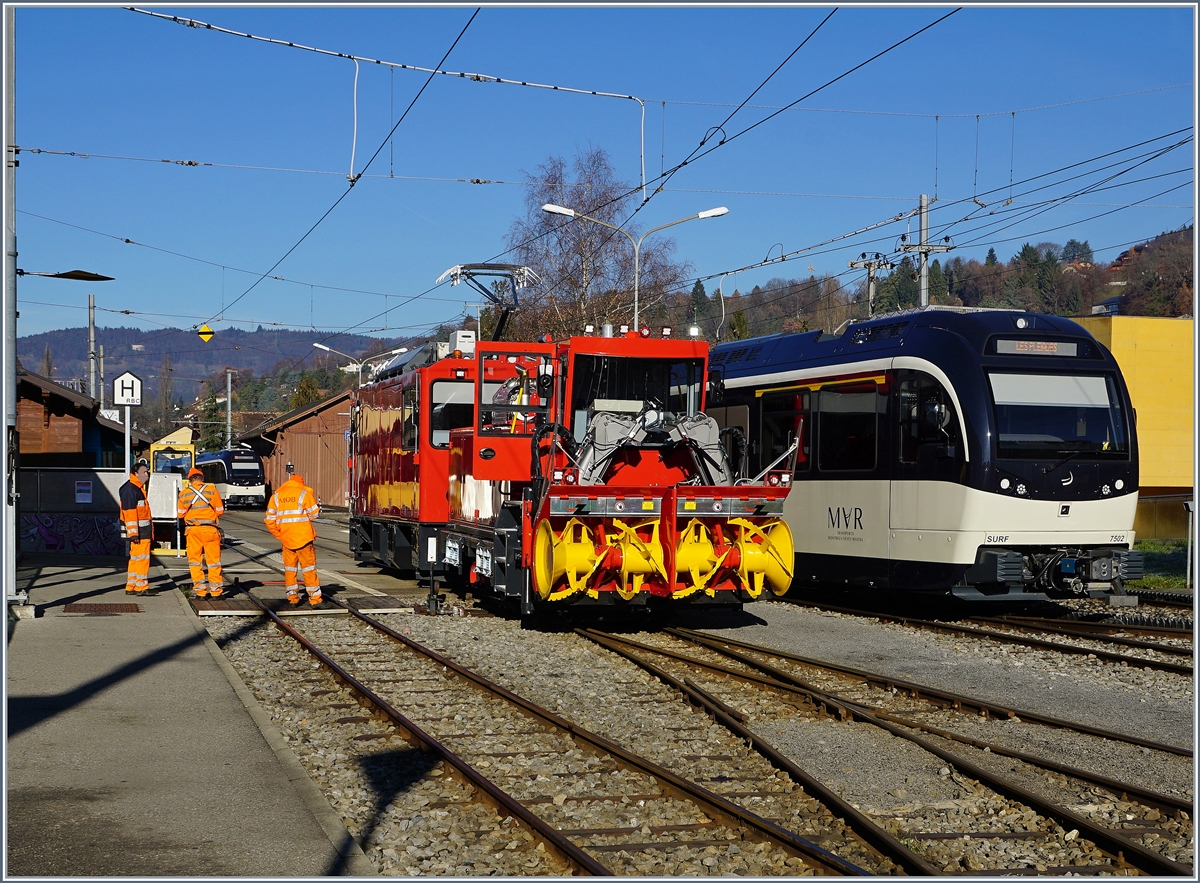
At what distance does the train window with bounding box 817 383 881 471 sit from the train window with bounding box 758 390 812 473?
0.35 m

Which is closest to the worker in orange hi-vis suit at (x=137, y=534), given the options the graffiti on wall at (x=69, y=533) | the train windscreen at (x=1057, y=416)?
the graffiti on wall at (x=69, y=533)

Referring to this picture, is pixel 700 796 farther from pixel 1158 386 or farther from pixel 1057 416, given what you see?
pixel 1158 386

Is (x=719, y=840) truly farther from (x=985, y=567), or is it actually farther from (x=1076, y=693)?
(x=985, y=567)

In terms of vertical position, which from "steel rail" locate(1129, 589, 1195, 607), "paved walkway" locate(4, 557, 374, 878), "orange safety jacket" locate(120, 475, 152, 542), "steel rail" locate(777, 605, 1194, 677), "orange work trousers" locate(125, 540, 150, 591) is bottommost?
"paved walkway" locate(4, 557, 374, 878)

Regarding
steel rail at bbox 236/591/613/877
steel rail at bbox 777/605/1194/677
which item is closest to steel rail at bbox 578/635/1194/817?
steel rail at bbox 236/591/613/877

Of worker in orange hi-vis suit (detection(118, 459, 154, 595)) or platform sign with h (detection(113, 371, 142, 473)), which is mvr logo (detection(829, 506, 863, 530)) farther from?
platform sign with h (detection(113, 371, 142, 473))

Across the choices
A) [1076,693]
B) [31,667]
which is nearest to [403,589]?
[31,667]

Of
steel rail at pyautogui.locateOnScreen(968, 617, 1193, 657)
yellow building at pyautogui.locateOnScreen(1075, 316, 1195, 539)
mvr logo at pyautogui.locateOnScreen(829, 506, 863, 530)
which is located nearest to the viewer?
steel rail at pyautogui.locateOnScreen(968, 617, 1193, 657)

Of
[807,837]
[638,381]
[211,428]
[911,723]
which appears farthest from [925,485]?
[211,428]

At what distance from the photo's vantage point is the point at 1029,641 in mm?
13008

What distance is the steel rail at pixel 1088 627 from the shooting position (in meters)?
13.5

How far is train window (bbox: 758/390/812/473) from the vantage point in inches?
634

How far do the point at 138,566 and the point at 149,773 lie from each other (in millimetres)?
9803

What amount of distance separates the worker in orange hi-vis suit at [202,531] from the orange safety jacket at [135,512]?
1.93ft
